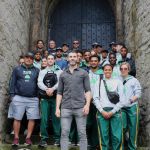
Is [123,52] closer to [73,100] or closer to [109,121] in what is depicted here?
[109,121]

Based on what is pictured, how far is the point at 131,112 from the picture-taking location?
566 cm

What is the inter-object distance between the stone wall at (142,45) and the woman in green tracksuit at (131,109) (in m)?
0.48

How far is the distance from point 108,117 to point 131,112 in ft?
Answer: 1.80

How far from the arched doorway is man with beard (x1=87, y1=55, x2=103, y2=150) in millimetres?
3971

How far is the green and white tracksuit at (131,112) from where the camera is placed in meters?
5.55

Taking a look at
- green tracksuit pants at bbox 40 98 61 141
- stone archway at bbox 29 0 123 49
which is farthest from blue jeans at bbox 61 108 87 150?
stone archway at bbox 29 0 123 49

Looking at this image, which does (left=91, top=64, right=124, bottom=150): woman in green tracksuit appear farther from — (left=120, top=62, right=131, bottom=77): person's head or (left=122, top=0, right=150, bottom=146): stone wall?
(left=122, top=0, right=150, bottom=146): stone wall

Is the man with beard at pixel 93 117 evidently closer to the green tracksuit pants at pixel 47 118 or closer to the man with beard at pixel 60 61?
the green tracksuit pants at pixel 47 118

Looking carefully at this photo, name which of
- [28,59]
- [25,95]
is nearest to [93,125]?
[25,95]

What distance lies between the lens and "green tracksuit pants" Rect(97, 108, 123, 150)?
17.3 feet

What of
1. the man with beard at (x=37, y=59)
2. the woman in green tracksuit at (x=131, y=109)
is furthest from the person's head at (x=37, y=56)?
the woman in green tracksuit at (x=131, y=109)

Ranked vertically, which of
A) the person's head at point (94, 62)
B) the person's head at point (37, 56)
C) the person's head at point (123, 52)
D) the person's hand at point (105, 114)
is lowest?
the person's hand at point (105, 114)

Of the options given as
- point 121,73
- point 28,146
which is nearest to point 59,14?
point 121,73

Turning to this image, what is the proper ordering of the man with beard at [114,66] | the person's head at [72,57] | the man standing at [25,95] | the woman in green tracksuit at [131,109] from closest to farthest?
the person's head at [72,57] → the woman in green tracksuit at [131,109] → the man standing at [25,95] → the man with beard at [114,66]
